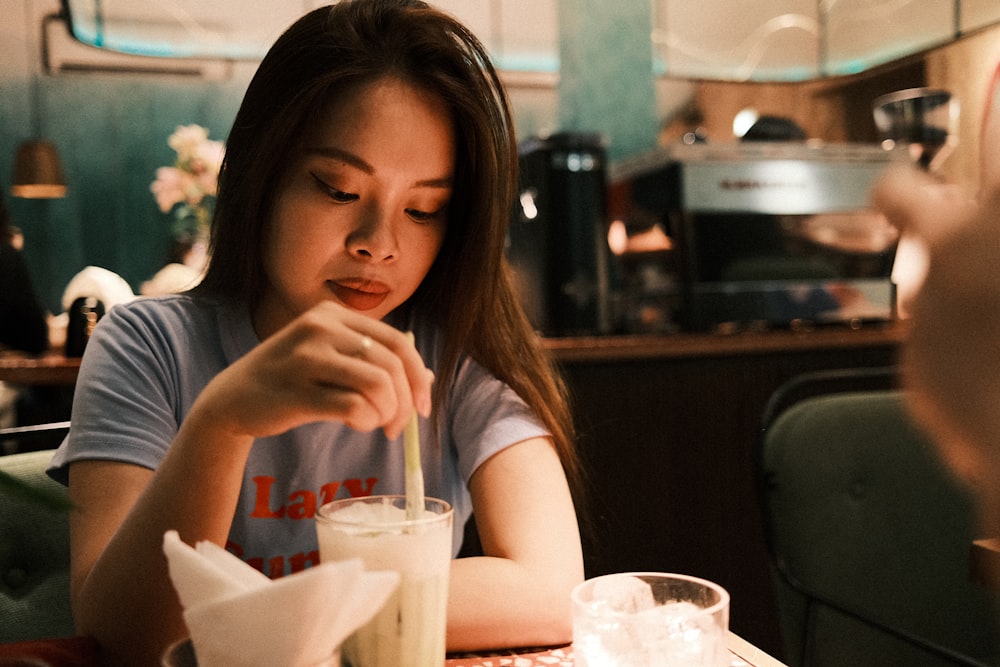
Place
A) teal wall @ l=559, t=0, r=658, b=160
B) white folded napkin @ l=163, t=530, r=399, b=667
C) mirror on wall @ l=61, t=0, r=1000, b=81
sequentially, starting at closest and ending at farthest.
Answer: white folded napkin @ l=163, t=530, r=399, b=667, teal wall @ l=559, t=0, r=658, b=160, mirror on wall @ l=61, t=0, r=1000, b=81

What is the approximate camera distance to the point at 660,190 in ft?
10.8

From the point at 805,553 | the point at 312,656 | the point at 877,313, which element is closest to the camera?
the point at 312,656

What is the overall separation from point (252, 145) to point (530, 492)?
22.4 inches

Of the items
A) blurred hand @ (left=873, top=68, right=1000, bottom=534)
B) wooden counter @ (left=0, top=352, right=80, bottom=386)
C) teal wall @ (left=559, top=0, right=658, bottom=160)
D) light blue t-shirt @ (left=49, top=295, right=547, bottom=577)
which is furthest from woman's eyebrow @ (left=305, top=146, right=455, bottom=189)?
teal wall @ (left=559, top=0, right=658, bottom=160)

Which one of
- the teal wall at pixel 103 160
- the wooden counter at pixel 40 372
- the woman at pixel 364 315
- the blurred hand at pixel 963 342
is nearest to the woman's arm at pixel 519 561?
the woman at pixel 364 315

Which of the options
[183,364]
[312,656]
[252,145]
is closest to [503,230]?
[252,145]

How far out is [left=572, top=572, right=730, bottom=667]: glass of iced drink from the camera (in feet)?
2.16

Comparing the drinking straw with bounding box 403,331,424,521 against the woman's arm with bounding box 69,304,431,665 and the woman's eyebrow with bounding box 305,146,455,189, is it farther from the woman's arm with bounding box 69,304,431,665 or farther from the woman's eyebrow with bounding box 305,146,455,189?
the woman's eyebrow with bounding box 305,146,455,189

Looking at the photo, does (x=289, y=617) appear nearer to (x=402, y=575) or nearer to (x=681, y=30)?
(x=402, y=575)

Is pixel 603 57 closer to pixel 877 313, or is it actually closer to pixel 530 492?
pixel 877 313

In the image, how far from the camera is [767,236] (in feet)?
10.4

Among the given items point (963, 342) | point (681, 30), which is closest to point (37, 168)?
point (681, 30)

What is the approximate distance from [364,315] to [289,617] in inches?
16.1

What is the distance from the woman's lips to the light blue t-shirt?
7.5 inches
